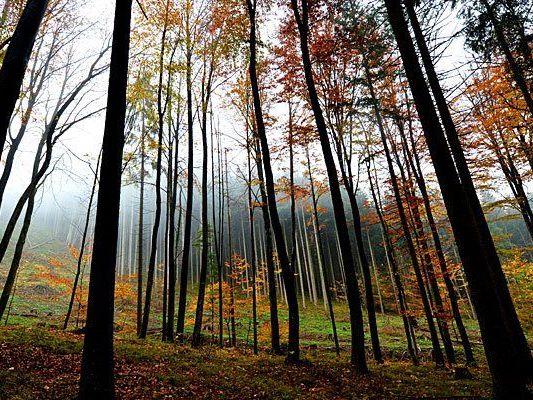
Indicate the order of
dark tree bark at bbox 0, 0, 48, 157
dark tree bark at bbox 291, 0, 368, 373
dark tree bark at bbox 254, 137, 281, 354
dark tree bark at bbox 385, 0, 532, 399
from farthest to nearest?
1. dark tree bark at bbox 254, 137, 281, 354
2. dark tree bark at bbox 291, 0, 368, 373
3. dark tree bark at bbox 385, 0, 532, 399
4. dark tree bark at bbox 0, 0, 48, 157

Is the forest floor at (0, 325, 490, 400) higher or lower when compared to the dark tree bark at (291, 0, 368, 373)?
lower

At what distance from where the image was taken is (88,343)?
139 inches

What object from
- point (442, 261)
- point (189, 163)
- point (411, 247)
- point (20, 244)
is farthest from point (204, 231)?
point (442, 261)

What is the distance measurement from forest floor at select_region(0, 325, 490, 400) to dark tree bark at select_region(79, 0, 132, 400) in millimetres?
1159

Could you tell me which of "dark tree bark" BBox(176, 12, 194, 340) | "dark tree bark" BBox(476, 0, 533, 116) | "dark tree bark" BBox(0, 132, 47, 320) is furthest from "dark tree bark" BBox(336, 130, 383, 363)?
"dark tree bark" BBox(0, 132, 47, 320)

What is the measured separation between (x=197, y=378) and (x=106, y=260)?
11.3 feet

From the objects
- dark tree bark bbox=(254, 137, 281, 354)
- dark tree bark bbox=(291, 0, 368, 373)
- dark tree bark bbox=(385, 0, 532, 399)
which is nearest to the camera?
dark tree bark bbox=(385, 0, 532, 399)

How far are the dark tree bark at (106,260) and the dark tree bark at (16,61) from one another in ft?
3.44

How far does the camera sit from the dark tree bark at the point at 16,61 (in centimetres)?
297

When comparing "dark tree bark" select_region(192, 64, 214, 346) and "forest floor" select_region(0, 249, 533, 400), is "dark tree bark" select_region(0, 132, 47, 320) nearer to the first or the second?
"forest floor" select_region(0, 249, 533, 400)

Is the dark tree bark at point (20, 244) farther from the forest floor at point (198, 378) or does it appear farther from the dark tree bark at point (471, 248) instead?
the dark tree bark at point (471, 248)

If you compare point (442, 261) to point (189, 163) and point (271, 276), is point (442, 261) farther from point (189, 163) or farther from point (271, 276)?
point (189, 163)

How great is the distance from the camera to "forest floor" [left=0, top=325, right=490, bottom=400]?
4598mm

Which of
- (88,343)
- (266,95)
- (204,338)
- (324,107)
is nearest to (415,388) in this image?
(88,343)
